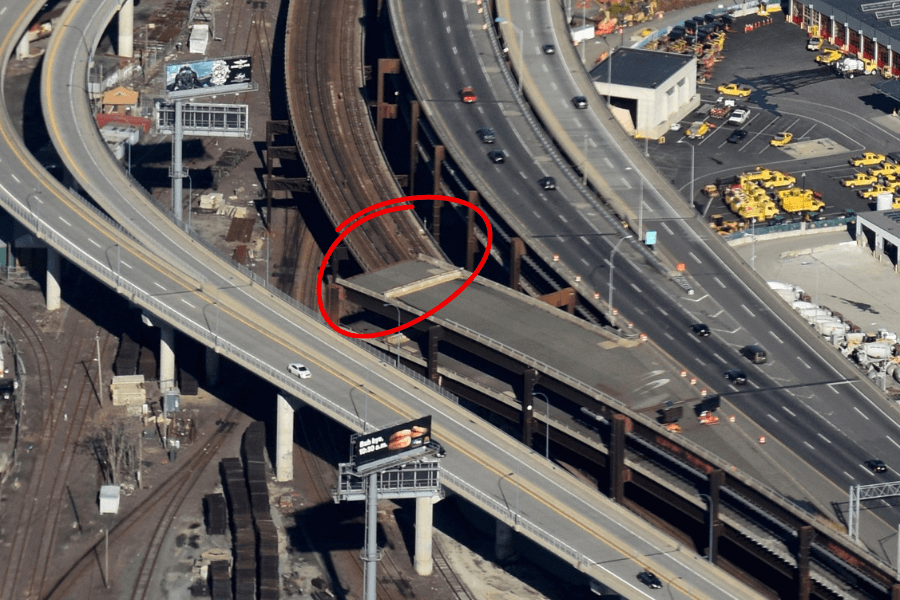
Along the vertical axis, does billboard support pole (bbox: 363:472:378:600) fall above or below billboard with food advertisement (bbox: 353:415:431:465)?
below

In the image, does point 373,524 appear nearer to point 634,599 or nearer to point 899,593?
point 634,599

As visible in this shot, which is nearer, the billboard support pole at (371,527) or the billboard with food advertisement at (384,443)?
the billboard with food advertisement at (384,443)

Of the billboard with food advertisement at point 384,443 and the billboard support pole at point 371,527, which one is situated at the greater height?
the billboard with food advertisement at point 384,443

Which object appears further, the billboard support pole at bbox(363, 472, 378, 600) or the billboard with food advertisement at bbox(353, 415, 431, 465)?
the billboard support pole at bbox(363, 472, 378, 600)

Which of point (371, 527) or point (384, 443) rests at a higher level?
point (384, 443)

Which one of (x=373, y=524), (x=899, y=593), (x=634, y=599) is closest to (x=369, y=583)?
(x=373, y=524)

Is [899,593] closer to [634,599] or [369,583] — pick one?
[634,599]

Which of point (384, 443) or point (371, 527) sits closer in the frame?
point (384, 443)

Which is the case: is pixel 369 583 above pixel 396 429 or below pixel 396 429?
below
